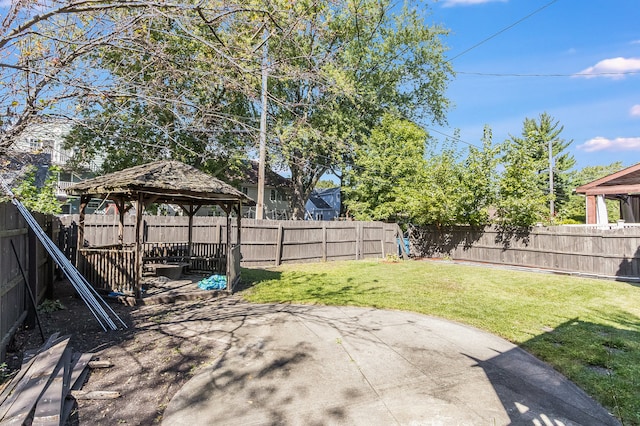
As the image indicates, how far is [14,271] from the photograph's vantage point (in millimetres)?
4930

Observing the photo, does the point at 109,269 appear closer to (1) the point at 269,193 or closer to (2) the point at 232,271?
(2) the point at 232,271

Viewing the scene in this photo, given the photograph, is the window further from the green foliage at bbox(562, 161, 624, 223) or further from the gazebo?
the green foliage at bbox(562, 161, 624, 223)

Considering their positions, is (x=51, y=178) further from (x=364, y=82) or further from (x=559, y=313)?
(x=364, y=82)

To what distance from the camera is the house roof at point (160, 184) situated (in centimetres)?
725

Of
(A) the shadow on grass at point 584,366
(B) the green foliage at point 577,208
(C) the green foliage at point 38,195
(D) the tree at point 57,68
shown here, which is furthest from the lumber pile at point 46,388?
(B) the green foliage at point 577,208

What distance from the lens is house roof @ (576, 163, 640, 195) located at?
13.9 m

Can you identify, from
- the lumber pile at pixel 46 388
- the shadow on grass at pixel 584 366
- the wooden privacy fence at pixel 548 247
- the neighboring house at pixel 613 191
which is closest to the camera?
the lumber pile at pixel 46 388

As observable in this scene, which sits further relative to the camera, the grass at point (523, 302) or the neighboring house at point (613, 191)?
the neighboring house at point (613, 191)

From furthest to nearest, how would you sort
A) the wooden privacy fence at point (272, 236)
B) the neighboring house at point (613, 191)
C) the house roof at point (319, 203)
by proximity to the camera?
1. the house roof at point (319, 203)
2. the neighboring house at point (613, 191)
3. the wooden privacy fence at point (272, 236)

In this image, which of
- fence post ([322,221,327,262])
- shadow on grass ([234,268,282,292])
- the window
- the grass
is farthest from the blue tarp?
fence post ([322,221,327,262])

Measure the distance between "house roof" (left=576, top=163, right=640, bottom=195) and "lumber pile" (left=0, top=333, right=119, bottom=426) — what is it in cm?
1765

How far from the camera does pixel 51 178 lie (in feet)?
37.6

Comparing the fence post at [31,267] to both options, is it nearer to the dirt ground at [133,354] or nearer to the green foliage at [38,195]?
the dirt ground at [133,354]

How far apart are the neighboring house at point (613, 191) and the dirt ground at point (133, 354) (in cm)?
1623
